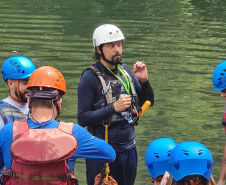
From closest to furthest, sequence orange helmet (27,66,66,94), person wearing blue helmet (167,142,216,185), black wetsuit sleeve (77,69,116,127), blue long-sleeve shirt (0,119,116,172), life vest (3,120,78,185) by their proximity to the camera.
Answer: life vest (3,120,78,185), blue long-sleeve shirt (0,119,116,172), orange helmet (27,66,66,94), person wearing blue helmet (167,142,216,185), black wetsuit sleeve (77,69,116,127)

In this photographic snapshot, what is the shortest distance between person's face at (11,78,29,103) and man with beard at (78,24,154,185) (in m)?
0.60

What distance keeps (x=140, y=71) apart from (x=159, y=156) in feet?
3.18

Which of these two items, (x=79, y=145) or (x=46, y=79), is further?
(x=46, y=79)

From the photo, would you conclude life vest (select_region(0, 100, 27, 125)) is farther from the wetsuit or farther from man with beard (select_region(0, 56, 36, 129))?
the wetsuit

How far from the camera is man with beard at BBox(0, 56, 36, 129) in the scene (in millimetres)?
5648

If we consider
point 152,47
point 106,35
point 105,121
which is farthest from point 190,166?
point 152,47

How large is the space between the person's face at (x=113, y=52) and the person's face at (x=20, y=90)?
0.87 metres

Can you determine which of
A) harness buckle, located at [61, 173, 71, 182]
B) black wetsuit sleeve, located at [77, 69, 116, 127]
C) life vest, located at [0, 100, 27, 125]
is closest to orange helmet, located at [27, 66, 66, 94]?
harness buckle, located at [61, 173, 71, 182]

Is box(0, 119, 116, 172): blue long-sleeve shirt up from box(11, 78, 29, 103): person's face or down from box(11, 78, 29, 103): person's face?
up

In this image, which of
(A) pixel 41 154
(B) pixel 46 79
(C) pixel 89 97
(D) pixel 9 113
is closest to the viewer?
(A) pixel 41 154

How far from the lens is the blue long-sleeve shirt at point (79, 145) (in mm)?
4445

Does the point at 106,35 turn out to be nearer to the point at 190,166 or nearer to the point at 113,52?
the point at 113,52

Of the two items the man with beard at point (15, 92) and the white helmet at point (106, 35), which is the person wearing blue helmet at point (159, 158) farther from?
the man with beard at point (15, 92)

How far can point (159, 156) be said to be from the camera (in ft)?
19.8
